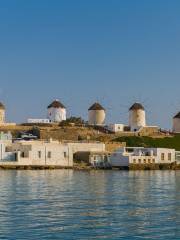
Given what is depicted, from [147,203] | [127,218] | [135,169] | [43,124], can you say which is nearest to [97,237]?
[127,218]

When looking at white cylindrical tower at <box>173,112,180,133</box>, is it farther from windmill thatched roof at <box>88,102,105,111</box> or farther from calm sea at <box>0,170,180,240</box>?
calm sea at <box>0,170,180,240</box>

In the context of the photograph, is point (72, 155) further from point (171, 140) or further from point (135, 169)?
point (171, 140)

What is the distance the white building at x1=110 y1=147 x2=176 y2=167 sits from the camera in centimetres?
5209

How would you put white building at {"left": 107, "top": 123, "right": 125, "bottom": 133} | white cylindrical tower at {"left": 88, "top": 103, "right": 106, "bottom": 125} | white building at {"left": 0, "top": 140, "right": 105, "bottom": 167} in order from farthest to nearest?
1. white cylindrical tower at {"left": 88, "top": 103, "right": 106, "bottom": 125}
2. white building at {"left": 107, "top": 123, "right": 125, "bottom": 133}
3. white building at {"left": 0, "top": 140, "right": 105, "bottom": 167}

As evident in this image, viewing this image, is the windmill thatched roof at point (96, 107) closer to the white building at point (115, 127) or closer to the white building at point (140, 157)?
the white building at point (115, 127)

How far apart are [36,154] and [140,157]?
9.22 meters

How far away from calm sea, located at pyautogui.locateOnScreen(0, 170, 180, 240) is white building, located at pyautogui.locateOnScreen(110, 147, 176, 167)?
A: 24.0m

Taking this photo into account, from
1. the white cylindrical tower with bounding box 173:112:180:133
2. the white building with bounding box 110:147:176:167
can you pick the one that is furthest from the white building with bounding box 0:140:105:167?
the white cylindrical tower with bounding box 173:112:180:133

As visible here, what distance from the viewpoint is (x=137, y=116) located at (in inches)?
2822

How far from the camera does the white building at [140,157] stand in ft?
171

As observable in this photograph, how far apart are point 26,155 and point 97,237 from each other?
110ft

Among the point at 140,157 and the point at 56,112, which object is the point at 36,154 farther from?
the point at 56,112

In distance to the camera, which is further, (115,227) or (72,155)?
(72,155)

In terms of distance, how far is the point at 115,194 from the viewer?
82.6 ft
